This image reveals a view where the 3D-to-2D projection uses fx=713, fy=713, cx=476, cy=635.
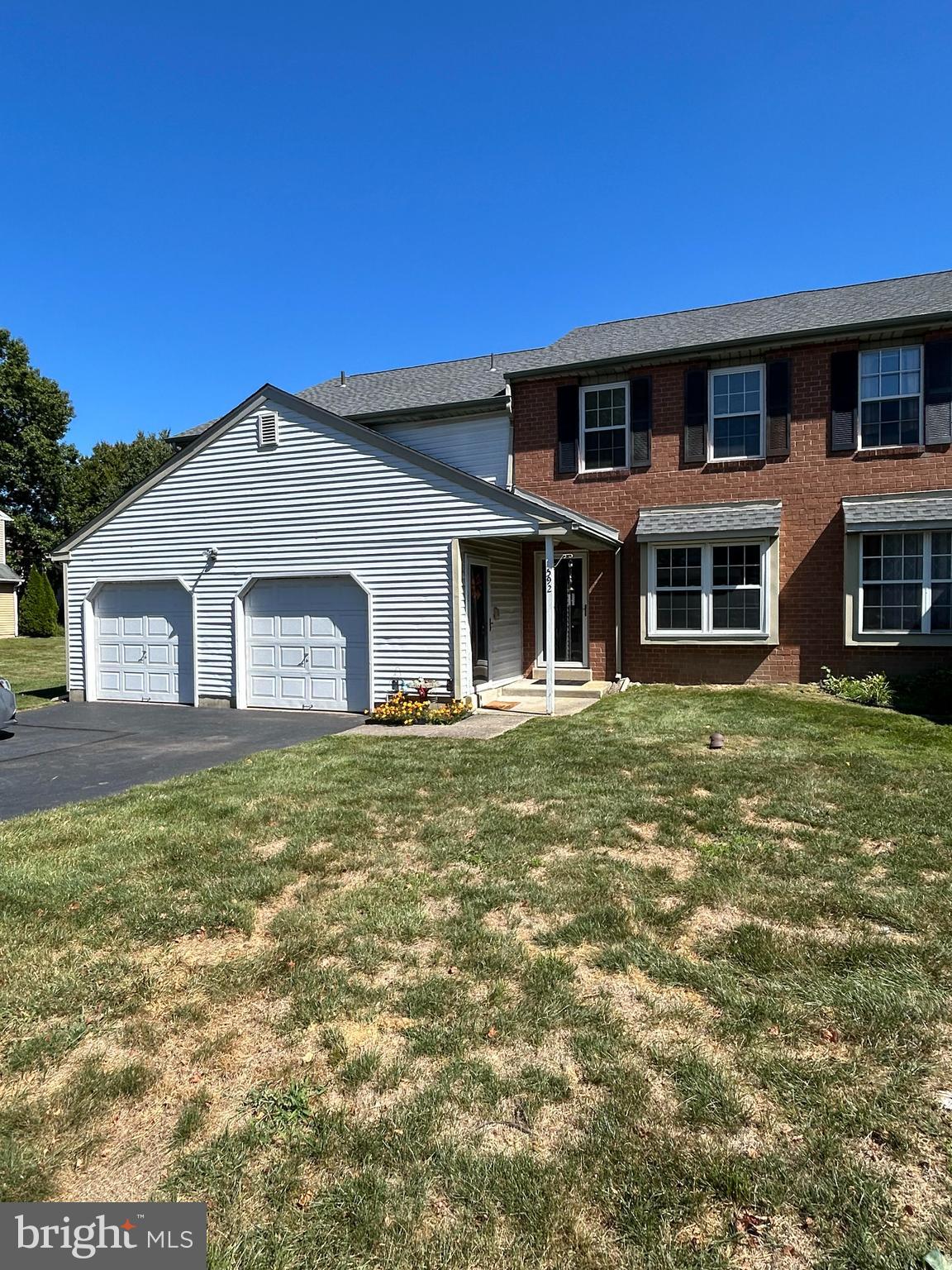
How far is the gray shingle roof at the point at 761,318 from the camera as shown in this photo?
42.8 feet

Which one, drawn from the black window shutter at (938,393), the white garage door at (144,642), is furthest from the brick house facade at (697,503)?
the white garage door at (144,642)

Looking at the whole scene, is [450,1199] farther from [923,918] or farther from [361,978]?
[923,918]

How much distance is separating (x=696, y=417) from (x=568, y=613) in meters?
4.53

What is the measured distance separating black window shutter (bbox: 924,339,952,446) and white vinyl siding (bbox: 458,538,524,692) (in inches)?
300

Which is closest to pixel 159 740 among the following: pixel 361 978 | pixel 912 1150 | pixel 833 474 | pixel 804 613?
pixel 361 978

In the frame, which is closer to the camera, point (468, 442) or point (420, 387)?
point (468, 442)

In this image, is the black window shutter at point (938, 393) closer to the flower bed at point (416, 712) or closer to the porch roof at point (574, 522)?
the porch roof at point (574, 522)

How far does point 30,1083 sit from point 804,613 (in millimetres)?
13247

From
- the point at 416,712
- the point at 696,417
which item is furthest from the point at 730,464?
the point at 416,712

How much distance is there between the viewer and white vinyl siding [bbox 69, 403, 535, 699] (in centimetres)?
1212

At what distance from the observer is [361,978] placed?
11.7ft

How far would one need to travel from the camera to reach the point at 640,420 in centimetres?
1406

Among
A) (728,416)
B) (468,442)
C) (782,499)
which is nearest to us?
(782,499)

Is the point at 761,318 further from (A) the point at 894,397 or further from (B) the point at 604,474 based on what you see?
(B) the point at 604,474
